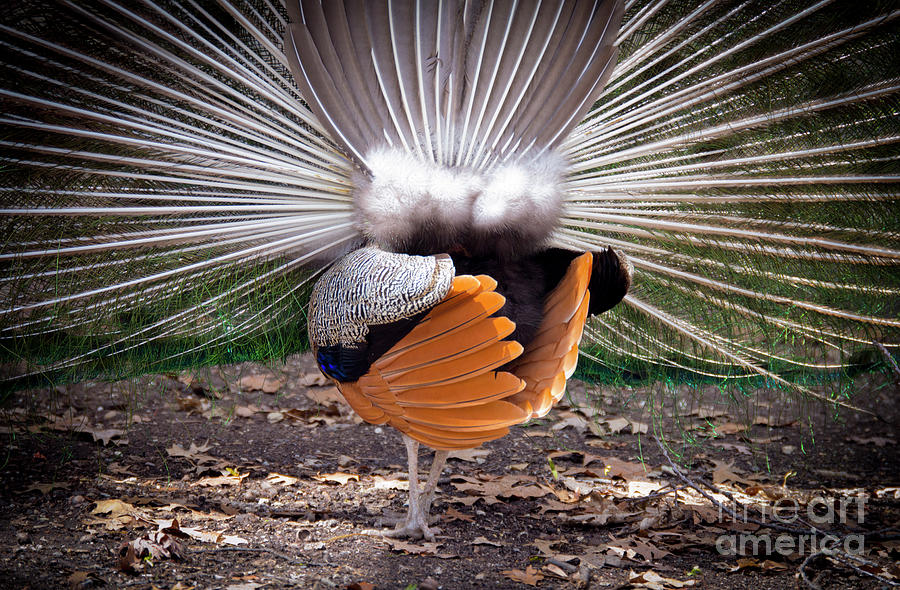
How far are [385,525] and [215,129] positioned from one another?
87.9 inches

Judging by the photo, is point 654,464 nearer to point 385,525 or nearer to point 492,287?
point 385,525

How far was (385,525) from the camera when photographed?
3666 millimetres

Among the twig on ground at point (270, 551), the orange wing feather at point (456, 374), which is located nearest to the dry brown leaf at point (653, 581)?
the orange wing feather at point (456, 374)

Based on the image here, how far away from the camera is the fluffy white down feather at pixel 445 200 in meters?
3.07

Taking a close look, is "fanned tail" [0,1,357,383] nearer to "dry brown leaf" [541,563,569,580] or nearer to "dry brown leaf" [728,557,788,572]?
"dry brown leaf" [541,563,569,580]

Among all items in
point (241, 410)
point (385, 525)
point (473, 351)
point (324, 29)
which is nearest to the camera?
point (473, 351)

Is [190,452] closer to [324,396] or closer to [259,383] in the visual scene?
[324,396]

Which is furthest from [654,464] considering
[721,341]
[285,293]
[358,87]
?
[358,87]

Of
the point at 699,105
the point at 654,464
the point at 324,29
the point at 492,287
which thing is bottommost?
the point at 654,464

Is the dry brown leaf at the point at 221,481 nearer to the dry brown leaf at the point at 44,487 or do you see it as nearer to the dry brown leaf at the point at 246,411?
the dry brown leaf at the point at 44,487

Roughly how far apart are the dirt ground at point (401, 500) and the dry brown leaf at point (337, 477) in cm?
3

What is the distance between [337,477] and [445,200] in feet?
7.28

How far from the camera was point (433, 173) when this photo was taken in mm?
3072

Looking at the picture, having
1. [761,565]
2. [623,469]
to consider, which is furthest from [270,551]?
[623,469]
